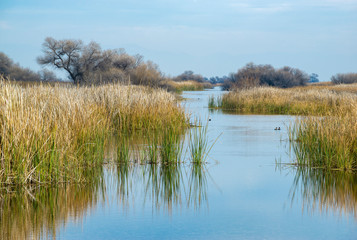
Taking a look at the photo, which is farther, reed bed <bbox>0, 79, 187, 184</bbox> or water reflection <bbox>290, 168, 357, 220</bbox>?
reed bed <bbox>0, 79, 187, 184</bbox>

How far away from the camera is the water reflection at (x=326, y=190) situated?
657 cm

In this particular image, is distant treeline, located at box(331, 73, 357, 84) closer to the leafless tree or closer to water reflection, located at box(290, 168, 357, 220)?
the leafless tree

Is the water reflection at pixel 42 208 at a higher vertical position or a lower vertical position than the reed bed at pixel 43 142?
lower

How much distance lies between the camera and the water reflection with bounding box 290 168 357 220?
21.5ft

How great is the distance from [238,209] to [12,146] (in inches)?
132

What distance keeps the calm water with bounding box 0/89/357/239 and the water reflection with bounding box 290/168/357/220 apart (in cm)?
1

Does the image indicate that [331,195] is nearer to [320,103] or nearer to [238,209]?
[238,209]

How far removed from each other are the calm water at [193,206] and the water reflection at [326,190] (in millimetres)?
13

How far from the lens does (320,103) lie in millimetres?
23609

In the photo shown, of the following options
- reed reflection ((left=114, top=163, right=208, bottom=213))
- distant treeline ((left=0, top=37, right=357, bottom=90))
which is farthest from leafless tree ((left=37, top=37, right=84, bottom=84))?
reed reflection ((left=114, top=163, right=208, bottom=213))

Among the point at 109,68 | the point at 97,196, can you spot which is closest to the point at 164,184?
the point at 97,196

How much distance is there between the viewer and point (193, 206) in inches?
258

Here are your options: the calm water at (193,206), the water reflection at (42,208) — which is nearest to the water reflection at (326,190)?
the calm water at (193,206)

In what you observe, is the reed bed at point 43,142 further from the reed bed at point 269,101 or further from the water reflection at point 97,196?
the reed bed at point 269,101
